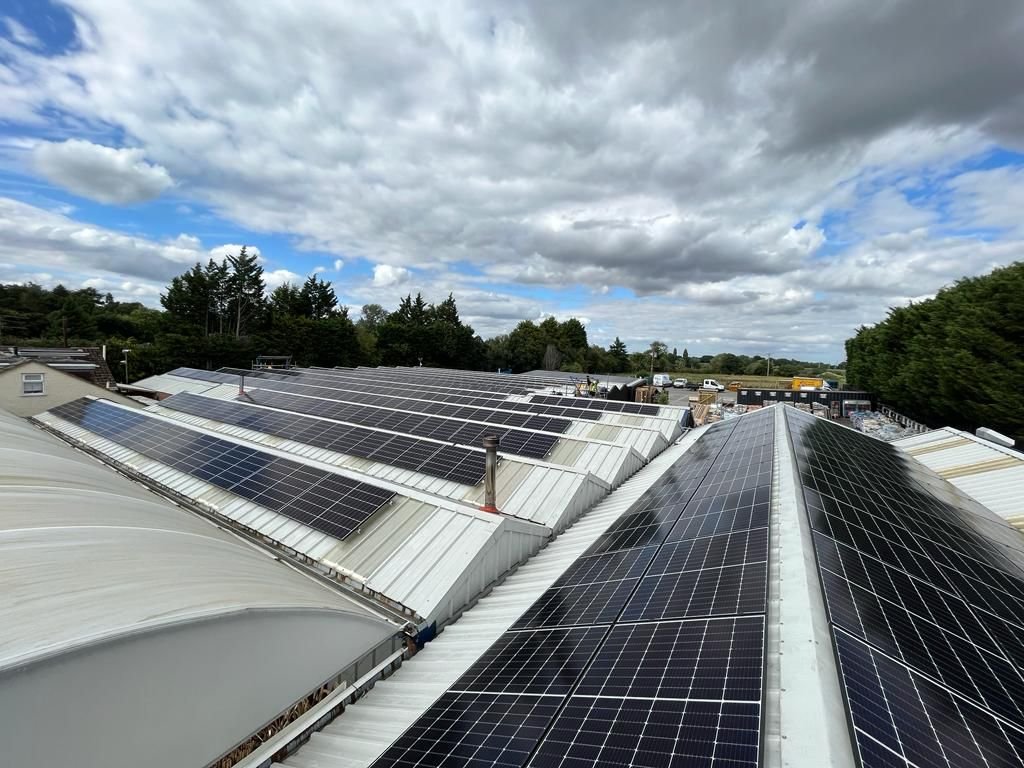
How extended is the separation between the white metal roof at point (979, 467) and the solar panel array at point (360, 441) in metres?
16.2

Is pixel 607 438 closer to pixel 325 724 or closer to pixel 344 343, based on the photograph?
pixel 325 724

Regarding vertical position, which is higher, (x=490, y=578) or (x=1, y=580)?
(x=1, y=580)

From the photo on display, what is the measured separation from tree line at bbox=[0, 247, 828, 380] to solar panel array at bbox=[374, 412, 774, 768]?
6073 centimetres

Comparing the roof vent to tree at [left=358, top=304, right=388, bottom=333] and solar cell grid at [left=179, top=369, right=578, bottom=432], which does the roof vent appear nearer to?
solar cell grid at [left=179, top=369, right=578, bottom=432]

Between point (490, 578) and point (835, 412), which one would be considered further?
point (835, 412)

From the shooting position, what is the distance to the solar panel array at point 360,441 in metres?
13.9

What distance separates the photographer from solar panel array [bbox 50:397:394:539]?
10477mm

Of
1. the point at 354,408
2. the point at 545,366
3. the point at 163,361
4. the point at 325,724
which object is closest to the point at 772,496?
the point at 325,724

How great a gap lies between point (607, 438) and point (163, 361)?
56.3 meters

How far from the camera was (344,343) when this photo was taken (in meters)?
70.4

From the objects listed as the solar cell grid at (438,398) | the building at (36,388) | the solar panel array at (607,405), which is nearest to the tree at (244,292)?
the solar cell grid at (438,398)

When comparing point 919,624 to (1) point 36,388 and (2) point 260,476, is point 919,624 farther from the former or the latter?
(1) point 36,388

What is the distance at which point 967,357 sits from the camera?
98.6 ft

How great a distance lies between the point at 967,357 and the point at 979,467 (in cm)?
2147
